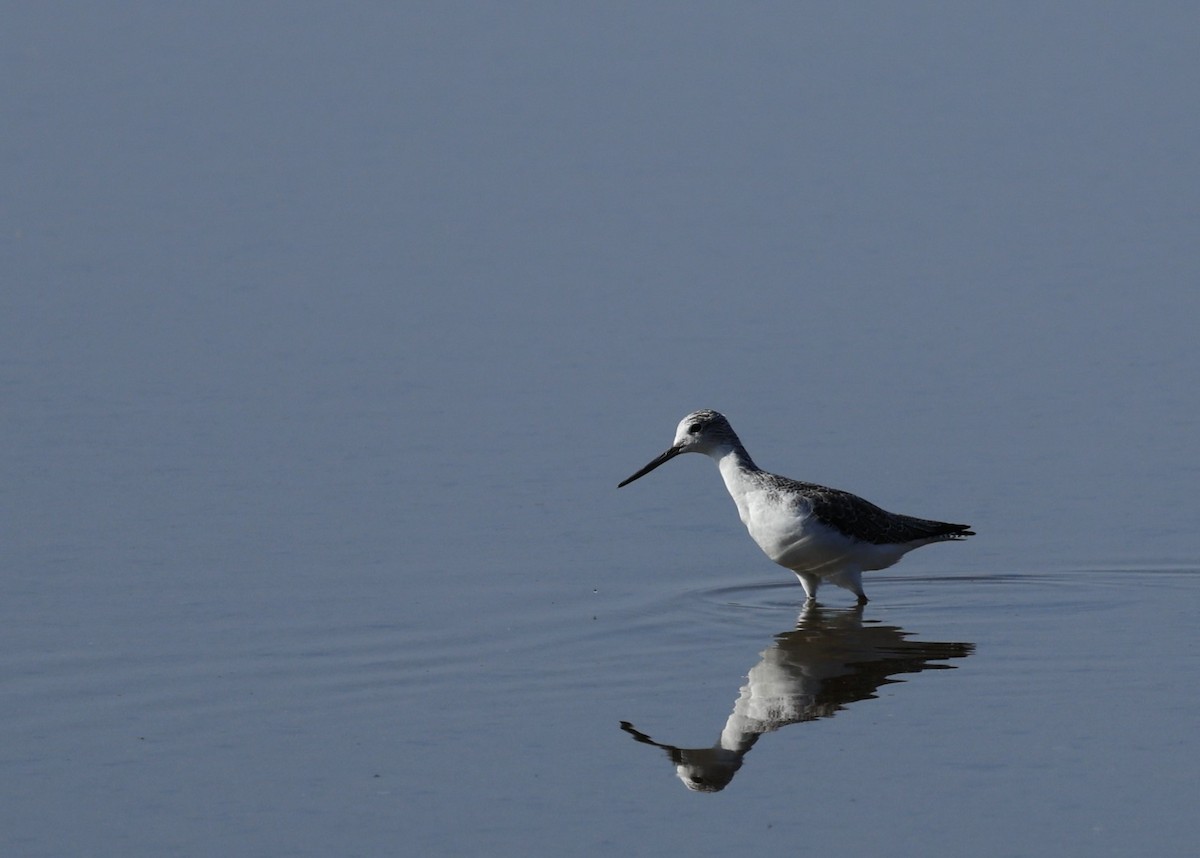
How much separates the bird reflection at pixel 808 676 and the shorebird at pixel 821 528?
0.24 metres

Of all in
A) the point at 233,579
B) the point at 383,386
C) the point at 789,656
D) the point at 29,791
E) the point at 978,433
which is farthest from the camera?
the point at 383,386

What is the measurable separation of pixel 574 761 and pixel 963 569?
4026mm

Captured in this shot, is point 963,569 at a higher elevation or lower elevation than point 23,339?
lower

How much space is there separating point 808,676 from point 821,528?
4.66 feet

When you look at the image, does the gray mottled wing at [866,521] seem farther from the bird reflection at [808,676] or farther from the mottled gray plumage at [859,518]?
the bird reflection at [808,676]

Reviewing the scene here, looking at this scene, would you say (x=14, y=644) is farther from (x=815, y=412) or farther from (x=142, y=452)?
(x=815, y=412)

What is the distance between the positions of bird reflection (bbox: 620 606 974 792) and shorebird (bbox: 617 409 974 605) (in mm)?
243

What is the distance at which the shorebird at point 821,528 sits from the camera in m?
11.4

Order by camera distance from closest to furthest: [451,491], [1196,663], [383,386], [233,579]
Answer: [1196,663] → [233,579] → [451,491] → [383,386]

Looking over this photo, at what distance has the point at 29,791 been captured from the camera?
8234 mm

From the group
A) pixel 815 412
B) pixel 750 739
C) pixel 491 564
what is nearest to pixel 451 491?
pixel 491 564

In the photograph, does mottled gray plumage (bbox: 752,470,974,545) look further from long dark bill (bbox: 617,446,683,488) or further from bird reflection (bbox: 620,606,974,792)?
long dark bill (bbox: 617,446,683,488)

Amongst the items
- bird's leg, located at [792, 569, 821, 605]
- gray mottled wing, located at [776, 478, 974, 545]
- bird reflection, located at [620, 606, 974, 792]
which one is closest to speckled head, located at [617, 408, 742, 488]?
gray mottled wing, located at [776, 478, 974, 545]

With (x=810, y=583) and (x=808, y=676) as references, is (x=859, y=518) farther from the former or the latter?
(x=808, y=676)
